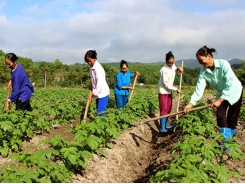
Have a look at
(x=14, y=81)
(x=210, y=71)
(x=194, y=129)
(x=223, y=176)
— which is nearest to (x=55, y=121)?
(x=14, y=81)

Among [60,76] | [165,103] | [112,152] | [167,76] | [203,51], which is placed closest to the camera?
[203,51]

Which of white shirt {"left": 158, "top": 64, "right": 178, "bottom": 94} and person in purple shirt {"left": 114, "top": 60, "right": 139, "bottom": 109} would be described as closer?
white shirt {"left": 158, "top": 64, "right": 178, "bottom": 94}

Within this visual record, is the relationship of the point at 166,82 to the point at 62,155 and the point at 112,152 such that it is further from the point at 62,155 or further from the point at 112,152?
the point at 62,155

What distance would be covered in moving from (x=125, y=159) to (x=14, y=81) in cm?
279

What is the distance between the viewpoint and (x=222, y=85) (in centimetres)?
471

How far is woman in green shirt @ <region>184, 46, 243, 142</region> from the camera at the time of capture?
442 centimetres

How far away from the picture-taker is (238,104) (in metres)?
4.70

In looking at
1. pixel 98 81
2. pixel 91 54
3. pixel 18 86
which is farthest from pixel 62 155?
pixel 18 86

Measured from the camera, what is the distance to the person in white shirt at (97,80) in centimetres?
547

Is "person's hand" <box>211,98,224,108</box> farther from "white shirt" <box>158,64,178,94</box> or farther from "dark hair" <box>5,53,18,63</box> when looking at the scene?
"dark hair" <box>5,53,18,63</box>

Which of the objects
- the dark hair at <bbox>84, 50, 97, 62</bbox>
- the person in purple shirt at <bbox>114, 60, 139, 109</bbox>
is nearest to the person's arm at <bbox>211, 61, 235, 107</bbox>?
the dark hair at <bbox>84, 50, 97, 62</bbox>

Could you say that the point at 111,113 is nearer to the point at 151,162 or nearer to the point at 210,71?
the point at 151,162

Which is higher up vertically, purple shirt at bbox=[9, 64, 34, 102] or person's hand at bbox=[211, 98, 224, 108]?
purple shirt at bbox=[9, 64, 34, 102]

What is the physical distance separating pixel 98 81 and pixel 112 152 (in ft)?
5.17
